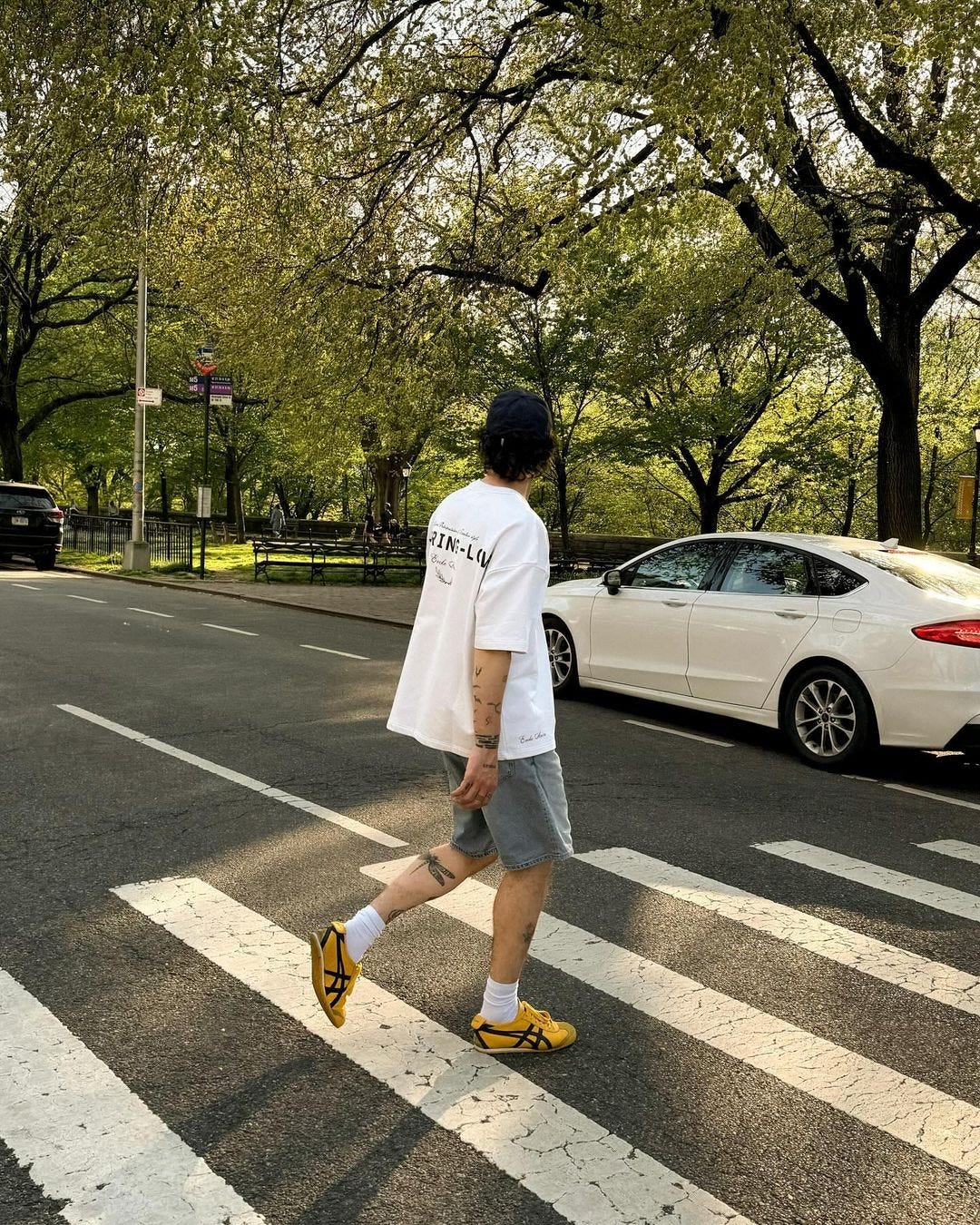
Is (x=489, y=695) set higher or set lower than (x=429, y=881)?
higher

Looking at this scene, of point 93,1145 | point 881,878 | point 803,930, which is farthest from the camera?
point 881,878

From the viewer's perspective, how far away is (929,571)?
8.17 meters

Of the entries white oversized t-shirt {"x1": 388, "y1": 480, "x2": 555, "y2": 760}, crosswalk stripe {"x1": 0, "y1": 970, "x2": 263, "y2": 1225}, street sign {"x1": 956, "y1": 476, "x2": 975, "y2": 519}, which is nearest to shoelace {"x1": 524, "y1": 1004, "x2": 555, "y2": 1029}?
white oversized t-shirt {"x1": 388, "y1": 480, "x2": 555, "y2": 760}

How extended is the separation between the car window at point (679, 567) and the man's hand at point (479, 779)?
6038mm

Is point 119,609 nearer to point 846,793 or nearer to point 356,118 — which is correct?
point 356,118

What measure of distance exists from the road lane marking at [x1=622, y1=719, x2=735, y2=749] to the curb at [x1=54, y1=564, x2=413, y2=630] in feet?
26.7

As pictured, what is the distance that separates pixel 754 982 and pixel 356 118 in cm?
1352

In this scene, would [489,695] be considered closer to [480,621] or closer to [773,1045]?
[480,621]

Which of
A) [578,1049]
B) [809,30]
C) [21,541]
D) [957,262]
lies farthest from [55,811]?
[21,541]

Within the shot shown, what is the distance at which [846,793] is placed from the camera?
721cm

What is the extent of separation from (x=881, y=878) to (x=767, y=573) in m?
3.65

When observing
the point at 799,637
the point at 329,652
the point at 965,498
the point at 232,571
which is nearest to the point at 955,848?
the point at 799,637

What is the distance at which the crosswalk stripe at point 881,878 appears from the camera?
16.7 ft

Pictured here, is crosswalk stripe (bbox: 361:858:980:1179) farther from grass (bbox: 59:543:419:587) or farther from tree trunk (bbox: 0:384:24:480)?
tree trunk (bbox: 0:384:24:480)
